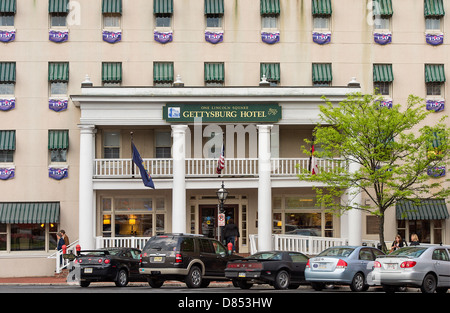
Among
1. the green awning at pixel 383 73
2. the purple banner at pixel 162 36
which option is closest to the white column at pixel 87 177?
the purple banner at pixel 162 36

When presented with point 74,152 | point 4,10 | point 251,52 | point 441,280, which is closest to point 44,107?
point 74,152

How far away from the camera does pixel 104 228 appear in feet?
131

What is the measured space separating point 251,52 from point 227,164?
6098 mm

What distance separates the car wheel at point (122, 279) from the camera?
28938 millimetres

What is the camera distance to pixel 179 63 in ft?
133

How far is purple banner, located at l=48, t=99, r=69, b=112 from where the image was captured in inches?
1564

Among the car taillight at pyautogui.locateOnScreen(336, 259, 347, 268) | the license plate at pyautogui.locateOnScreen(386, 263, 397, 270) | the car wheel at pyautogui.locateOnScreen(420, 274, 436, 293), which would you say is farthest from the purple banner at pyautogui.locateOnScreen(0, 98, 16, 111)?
the car wheel at pyautogui.locateOnScreen(420, 274, 436, 293)

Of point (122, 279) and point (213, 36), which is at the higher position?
point (213, 36)

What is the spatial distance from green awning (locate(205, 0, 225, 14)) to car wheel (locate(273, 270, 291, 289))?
1792cm

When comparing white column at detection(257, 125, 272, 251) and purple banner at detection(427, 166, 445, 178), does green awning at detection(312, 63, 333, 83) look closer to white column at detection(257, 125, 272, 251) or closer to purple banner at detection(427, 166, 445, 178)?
white column at detection(257, 125, 272, 251)

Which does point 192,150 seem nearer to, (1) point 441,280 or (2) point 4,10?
(2) point 4,10

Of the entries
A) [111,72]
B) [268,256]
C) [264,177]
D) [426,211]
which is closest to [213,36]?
[111,72]

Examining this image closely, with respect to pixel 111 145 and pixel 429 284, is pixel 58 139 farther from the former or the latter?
pixel 429 284

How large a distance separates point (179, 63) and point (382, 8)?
10.7 metres
